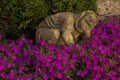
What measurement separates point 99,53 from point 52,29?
3.01 ft

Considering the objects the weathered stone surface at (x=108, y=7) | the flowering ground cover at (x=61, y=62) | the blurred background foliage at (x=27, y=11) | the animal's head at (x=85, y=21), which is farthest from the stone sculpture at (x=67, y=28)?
the weathered stone surface at (x=108, y=7)

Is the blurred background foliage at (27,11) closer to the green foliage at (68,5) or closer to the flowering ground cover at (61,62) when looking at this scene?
the green foliage at (68,5)

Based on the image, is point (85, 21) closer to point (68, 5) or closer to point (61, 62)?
point (68, 5)

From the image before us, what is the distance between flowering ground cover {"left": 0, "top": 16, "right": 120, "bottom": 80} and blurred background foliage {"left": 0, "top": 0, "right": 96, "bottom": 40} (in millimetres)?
746

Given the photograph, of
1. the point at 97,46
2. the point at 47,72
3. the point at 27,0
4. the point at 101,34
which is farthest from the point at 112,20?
the point at 47,72

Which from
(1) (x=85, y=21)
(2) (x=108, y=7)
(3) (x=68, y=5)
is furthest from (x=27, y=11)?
(2) (x=108, y=7)

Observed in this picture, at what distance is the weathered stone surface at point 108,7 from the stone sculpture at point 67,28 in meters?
1.48

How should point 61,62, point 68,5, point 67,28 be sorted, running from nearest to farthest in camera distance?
point 61,62, point 67,28, point 68,5

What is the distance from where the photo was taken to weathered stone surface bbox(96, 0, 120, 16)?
22.8 feet

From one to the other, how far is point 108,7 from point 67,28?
6.37ft

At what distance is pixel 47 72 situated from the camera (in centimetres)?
470

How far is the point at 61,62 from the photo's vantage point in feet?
15.4

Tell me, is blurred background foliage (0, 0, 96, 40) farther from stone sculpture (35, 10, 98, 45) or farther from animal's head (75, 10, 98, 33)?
animal's head (75, 10, 98, 33)

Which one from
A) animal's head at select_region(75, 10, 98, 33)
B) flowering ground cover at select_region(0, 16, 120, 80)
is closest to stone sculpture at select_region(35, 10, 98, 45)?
animal's head at select_region(75, 10, 98, 33)
